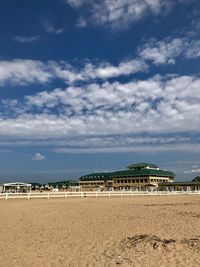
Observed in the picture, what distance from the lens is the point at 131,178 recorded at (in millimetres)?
116812

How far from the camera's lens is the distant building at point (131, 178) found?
113m

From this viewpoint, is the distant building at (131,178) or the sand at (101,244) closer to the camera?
the sand at (101,244)

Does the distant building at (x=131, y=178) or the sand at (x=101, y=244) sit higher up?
the distant building at (x=131, y=178)

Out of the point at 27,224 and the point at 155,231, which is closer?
the point at 155,231

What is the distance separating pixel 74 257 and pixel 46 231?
434 centimetres

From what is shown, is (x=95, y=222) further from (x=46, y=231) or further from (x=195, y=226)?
(x=195, y=226)

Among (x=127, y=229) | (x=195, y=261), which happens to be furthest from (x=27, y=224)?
(x=195, y=261)

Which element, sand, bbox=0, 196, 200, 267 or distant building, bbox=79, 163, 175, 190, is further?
distant building, bbox=79, 163, 175, 190

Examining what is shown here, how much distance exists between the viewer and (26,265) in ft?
27.1

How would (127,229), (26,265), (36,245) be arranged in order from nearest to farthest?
(26,265), (36,245), (127,229)

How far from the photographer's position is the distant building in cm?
11344

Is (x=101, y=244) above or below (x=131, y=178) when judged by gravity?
below

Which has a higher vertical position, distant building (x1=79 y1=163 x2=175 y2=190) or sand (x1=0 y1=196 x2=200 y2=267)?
distant building (x1=79 y1=163 x2=175 y2=190)

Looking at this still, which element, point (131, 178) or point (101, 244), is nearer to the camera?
point (101, 244)
